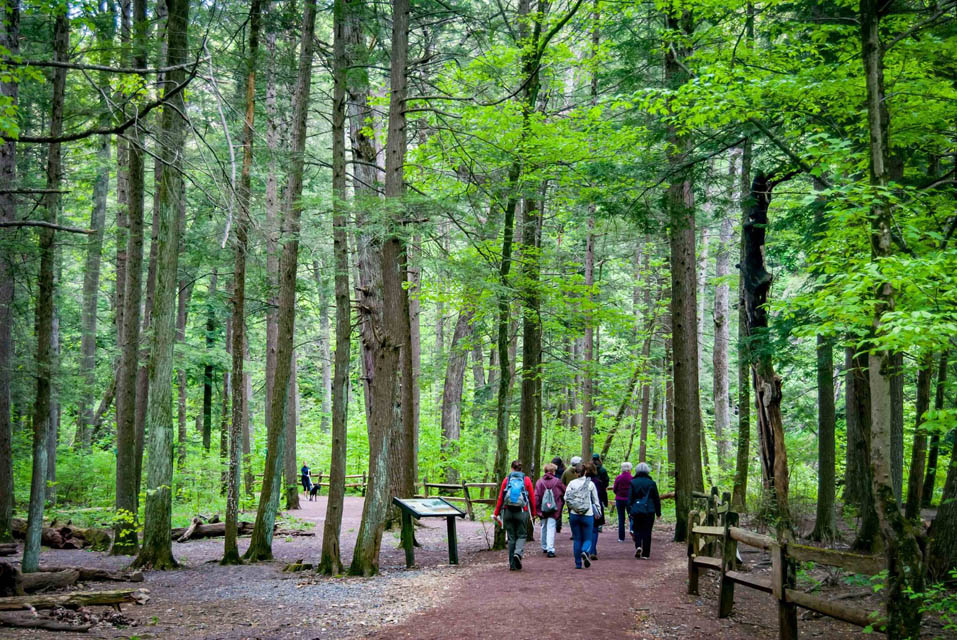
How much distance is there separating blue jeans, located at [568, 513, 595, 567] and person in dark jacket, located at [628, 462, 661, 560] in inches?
54.7

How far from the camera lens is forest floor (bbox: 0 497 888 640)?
7.50 m

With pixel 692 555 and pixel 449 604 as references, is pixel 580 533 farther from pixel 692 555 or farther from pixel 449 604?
pixel 449 604

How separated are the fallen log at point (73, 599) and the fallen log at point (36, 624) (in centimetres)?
33

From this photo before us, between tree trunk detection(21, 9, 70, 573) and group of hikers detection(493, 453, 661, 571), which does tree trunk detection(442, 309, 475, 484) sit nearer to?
group of hikers detection(493, 453, 661, 571)

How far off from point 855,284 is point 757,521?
9.61 meters

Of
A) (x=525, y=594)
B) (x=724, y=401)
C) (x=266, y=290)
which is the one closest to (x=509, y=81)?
(x=266, y=290)

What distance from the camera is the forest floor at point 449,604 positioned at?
7496mm

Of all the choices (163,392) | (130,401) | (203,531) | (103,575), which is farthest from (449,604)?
(203,531)

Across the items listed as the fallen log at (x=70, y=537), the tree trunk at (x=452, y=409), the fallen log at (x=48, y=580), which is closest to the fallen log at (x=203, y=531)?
the fallen log at (x=70, y=537)

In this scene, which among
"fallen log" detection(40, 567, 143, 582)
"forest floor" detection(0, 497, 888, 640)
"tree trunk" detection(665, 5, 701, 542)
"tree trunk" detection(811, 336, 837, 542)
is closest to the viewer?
"forest floor" detection(0, 497, 888, 640)

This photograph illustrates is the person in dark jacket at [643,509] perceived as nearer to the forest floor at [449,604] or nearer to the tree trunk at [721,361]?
the forest floor at [449,604]

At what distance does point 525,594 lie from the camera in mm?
9055

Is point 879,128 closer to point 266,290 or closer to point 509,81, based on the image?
point 509,81

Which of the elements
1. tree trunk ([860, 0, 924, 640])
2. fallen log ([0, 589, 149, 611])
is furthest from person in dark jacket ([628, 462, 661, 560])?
fallen log ([0, 589, 149, 611])
